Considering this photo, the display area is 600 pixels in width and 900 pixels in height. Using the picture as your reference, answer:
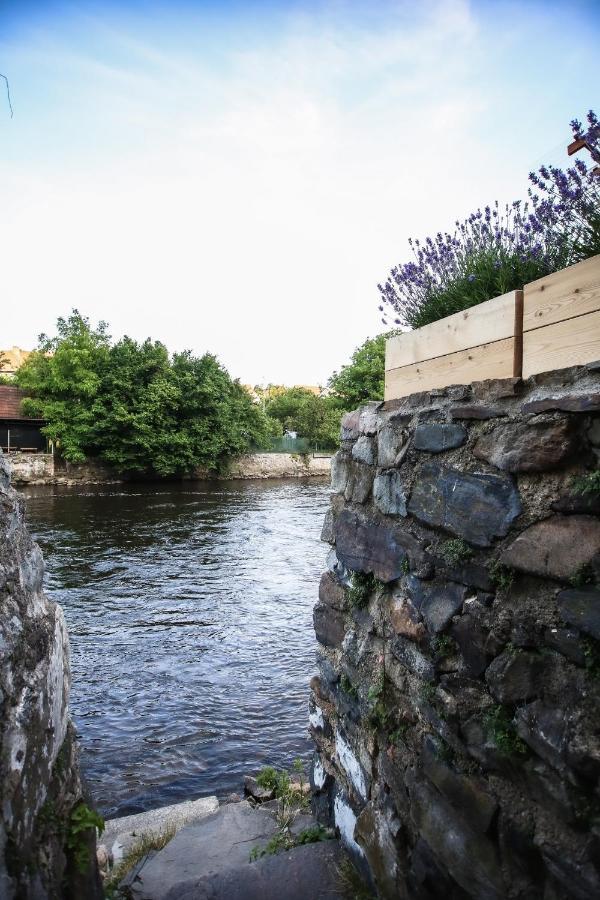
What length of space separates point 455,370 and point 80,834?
7.75 ft

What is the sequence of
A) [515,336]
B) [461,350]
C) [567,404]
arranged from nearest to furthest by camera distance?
A: [567,404], [515,336], [461,350]

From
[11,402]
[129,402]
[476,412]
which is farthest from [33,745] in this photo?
[11,402]

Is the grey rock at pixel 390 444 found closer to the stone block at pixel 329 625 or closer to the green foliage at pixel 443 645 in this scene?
the green foliage at pixel 443 645

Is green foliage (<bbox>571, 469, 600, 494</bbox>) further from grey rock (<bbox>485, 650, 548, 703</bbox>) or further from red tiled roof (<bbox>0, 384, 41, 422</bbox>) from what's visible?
red tiled roof (<bbox>0, 384, 41, 422</bbox>)

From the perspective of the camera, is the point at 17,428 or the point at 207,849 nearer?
the point at 207,849

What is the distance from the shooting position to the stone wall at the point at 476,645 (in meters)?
1.67

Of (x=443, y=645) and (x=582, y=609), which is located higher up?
(x=582, y=609)

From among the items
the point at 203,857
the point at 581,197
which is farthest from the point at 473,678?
the point at 203,857

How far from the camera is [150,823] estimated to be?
408 centimetres

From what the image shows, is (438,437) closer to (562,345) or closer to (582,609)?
(562,345)

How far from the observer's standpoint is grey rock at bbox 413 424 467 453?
2326 millimetres

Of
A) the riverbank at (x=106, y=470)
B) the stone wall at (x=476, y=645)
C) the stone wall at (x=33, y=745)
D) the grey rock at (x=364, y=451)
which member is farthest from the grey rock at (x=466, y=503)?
the riverbank at (x=106, y=470)

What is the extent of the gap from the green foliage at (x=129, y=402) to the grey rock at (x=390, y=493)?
27685 mm

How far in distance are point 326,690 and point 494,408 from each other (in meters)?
2.14
